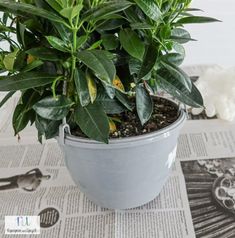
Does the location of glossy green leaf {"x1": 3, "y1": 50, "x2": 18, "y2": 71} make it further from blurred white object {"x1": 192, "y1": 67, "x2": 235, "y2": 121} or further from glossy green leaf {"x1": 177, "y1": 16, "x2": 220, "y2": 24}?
blurred white object {"x1": 192, "y1": 67, "x2": 235, "y2": 121}

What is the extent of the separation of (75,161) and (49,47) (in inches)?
7.1

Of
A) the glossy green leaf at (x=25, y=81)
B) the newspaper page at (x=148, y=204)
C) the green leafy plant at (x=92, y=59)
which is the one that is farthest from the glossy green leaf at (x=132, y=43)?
the newspaper page at (x=148, y=204)

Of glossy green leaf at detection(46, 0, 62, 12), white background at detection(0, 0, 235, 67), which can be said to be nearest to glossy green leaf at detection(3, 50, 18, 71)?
glossy green leaf at detection(46, 0, 62, 12)

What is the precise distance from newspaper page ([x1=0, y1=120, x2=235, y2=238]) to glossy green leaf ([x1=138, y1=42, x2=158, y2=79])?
10.1 inches

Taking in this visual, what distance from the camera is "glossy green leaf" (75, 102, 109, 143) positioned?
44 centimetres

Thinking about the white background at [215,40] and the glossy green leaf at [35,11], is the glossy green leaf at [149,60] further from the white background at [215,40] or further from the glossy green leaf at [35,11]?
the white background at [215,40]

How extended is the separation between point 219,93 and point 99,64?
55 cm

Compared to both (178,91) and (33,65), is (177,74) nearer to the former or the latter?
(178,91)

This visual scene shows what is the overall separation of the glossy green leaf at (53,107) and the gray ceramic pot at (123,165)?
43 mm

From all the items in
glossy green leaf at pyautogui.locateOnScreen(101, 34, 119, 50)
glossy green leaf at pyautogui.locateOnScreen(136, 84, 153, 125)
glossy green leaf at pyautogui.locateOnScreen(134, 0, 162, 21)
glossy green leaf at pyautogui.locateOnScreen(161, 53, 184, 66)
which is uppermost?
glossy green leaf at pyautogui.locateOnScreen(134, 0, 162, 21)

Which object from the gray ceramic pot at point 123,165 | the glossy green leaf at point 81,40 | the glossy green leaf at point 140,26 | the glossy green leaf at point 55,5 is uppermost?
the glossy green leaf at point 55,5

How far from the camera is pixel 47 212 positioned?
0.59m

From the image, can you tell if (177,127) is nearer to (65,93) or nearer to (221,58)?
(65,93)

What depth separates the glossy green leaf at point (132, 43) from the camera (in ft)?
1.43
